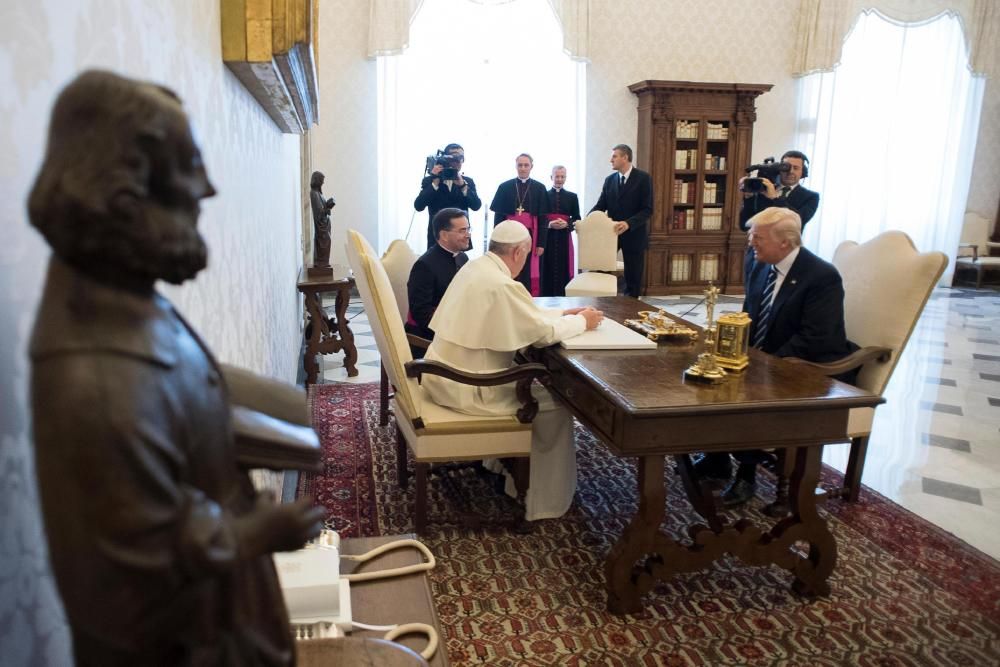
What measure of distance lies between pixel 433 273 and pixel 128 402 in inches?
154

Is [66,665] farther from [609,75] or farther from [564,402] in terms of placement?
[609,75]

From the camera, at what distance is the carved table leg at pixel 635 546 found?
2.55 meters

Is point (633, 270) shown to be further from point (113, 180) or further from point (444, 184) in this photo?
point (113, 180)

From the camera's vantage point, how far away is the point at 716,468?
3758 mm

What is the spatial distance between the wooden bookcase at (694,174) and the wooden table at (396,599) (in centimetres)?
896

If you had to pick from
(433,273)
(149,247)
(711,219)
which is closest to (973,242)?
(711,219)

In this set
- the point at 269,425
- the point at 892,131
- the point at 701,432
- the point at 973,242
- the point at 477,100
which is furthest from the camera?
the point at 973,242

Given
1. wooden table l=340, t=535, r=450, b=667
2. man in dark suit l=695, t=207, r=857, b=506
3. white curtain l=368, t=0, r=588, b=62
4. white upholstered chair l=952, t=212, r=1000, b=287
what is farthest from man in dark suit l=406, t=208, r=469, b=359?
white upholstered chair l=952, t=212, r=1000, b=287

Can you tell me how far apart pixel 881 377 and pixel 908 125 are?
9394 millimetres

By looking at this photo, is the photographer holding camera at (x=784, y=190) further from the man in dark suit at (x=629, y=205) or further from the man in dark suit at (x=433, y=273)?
the man in dark suit at (x=433, y=273)

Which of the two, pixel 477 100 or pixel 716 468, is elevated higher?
pixel 477 100

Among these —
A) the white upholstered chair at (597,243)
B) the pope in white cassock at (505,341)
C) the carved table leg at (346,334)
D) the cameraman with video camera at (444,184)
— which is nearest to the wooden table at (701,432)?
the pope in white cassock at (505,341)

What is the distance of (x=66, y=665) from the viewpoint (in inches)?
28.0

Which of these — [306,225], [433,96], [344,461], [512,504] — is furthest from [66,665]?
[433,96]
